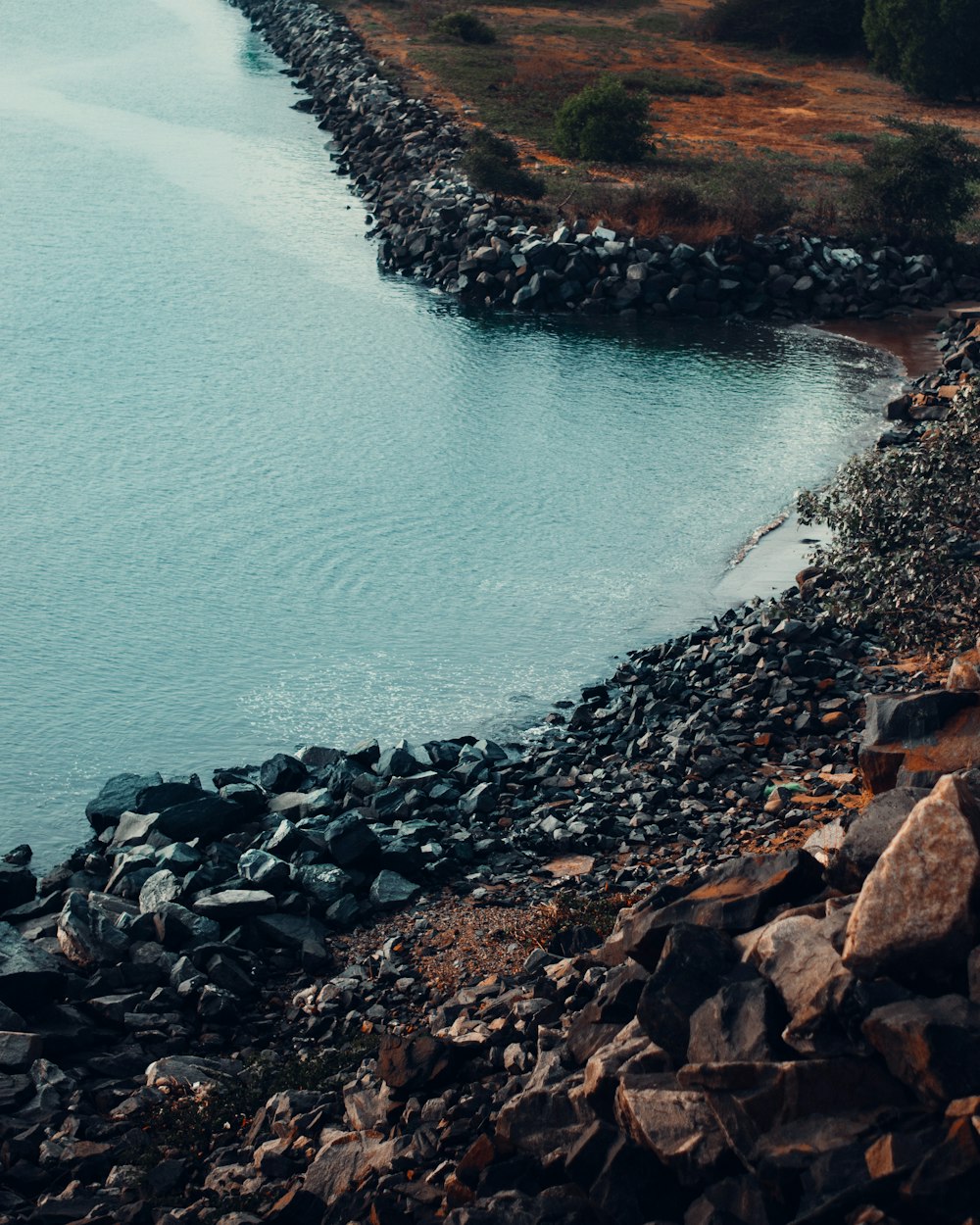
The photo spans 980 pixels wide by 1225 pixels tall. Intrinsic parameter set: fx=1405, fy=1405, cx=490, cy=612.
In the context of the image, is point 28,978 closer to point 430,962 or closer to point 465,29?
point 430,962

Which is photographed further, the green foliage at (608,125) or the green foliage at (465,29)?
the green foliage at (465,29)

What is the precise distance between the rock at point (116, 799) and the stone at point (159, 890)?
223 centimetres

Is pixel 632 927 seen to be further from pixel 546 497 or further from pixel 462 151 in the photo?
pixel 462 151

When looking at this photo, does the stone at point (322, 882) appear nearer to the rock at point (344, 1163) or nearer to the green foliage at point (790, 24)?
the rock at point (344, 1163)

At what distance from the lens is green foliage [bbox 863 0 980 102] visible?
55.6 meters

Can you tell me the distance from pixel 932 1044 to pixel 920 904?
36.6 inches

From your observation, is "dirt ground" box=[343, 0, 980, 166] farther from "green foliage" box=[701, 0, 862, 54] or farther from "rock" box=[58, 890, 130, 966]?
"rock" box=[58, 890, 130, 966]

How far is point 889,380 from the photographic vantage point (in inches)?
1308

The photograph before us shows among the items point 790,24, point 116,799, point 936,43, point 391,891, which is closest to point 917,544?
point 391,891

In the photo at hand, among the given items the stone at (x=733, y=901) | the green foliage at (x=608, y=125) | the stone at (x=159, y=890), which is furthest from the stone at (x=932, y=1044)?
the green foliage at (x=608, y=125)

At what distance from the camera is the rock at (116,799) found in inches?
623

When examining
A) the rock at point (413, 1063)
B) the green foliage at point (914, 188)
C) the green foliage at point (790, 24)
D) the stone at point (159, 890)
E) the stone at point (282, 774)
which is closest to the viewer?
the rock at point (413, 1063)

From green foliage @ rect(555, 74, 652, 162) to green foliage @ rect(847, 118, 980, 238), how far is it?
8588 millimetres

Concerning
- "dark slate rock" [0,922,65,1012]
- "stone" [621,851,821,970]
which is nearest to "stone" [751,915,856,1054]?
"stone" [621,851,821,970]
